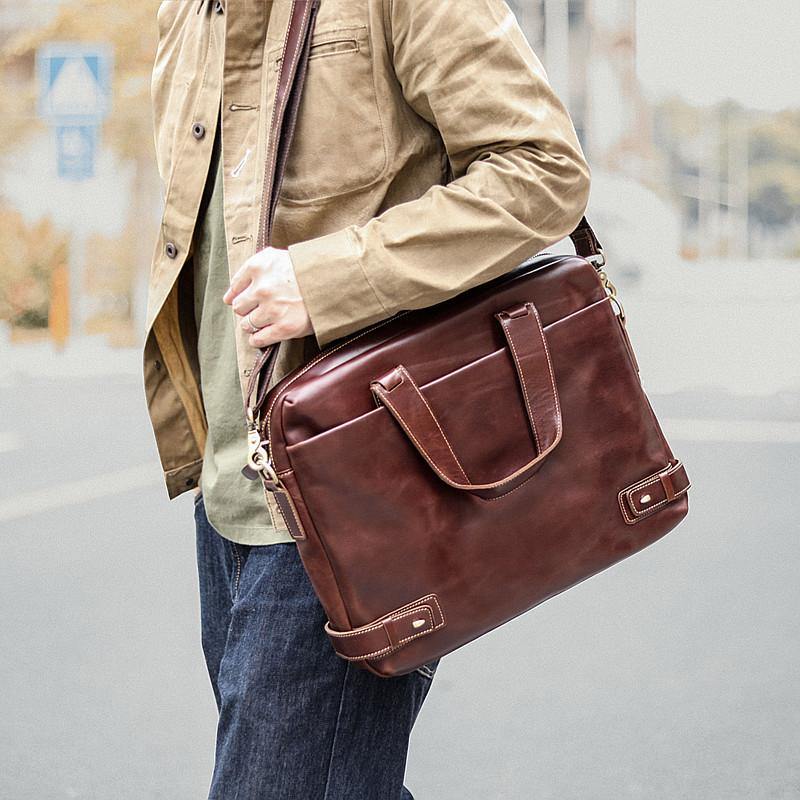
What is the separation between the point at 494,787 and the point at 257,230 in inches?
52.3

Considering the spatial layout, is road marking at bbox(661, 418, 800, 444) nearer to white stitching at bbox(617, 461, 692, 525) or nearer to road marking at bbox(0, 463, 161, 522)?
road marking at bbox(0, 463, 161, 522)

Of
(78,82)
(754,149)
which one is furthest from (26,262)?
(754,149)

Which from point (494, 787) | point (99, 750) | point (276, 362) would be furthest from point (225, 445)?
point (99, 750)

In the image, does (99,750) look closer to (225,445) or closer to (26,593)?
(26,593)

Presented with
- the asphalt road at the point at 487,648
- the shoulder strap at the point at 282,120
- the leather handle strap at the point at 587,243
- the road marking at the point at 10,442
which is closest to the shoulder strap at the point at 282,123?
the shoulder strap at the point at 282,120

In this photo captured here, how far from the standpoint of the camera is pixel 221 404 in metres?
1.04

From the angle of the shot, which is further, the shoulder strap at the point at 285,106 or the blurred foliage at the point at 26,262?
the blurred foliage at the point at 26,262

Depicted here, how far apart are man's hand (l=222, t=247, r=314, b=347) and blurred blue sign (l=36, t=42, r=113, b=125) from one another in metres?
1.85

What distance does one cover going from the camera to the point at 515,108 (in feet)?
2.93

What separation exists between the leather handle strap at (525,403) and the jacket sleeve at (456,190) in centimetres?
5

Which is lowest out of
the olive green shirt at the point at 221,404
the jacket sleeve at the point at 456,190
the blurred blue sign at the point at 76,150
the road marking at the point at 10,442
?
the road marking at the point at 10,442

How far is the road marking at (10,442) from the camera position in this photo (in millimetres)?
2957

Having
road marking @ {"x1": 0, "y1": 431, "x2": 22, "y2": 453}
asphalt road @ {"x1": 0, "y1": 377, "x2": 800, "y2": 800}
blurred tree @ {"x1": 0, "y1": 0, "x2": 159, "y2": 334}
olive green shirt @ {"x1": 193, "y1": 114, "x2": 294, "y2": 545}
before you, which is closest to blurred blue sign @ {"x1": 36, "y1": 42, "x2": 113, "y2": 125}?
blurred tree @ {"x1": 0, "y1": 0, "x2": 159, "y2": 334}

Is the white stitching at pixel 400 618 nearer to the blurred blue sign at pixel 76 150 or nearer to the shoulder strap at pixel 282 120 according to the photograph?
the shoulder strap at pixel 282 120
